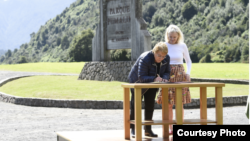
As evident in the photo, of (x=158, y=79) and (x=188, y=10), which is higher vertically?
(x=188, y=10)

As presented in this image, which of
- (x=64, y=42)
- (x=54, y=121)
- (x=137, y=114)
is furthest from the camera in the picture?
(x=64, y=42)

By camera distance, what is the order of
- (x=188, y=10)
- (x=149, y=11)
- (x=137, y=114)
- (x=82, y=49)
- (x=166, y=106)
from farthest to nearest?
(x=149, y=11), (x=188, y=10), (x=82, y=49), (x=166, y=106), (x=137, y=114)

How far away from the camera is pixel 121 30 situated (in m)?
19.1

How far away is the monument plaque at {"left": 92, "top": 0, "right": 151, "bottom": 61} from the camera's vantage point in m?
18.0

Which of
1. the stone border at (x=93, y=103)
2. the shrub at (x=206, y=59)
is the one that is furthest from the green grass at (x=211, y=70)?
the shrub at (x=206, y=59)

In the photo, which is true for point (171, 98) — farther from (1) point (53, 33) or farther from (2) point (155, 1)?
(1) point (53, 33)

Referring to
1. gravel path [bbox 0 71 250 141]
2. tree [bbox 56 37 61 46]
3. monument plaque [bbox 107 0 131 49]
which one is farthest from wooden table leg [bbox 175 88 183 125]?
tree [bbox 56 37 61 46]

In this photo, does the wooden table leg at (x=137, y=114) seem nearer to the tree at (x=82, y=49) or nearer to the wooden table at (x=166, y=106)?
the wooden table at (x=166, y=106)

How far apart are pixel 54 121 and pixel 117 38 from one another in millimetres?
11076

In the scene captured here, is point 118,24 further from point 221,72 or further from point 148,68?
point 221,72

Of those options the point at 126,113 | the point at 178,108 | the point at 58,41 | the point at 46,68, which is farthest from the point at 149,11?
the point at 178,108

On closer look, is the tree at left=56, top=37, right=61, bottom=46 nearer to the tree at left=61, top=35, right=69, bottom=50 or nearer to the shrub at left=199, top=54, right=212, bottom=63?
the tree at left=61, top=35, right=69, bottom=50

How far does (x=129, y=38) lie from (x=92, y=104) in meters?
7.60

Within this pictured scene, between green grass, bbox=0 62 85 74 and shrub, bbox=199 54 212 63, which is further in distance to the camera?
shrub, bbox=199 54 212 63
